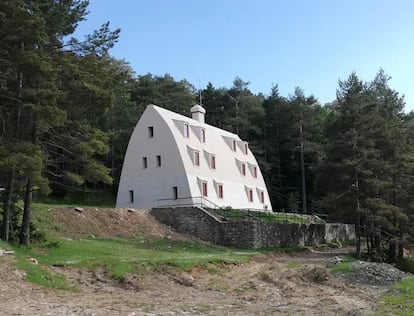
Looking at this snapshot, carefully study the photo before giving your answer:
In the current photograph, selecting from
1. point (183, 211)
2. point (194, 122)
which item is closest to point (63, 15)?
point (183, 211)

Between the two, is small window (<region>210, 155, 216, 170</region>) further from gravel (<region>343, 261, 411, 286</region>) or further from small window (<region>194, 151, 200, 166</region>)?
gravel (<region>343, 261, 411, 286</region>)

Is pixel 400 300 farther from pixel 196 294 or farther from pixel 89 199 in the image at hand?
pixel 89 199

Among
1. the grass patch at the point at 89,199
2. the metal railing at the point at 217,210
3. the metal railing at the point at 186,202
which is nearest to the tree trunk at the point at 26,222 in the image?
the metal railing at the point at 217,210

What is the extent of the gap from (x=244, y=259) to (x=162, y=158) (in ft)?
62.1

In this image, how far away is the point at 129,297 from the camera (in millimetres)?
13758

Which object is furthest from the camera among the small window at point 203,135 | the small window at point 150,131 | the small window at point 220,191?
the small window at point 203,135

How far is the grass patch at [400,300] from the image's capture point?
11527 millimetres

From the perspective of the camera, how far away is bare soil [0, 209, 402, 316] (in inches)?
460

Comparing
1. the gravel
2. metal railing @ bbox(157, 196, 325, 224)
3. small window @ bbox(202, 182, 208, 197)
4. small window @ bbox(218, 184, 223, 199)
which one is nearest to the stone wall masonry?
metal railing @ bbox(157, 196, 325, 224)

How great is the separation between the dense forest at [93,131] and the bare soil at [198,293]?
15.3 feet

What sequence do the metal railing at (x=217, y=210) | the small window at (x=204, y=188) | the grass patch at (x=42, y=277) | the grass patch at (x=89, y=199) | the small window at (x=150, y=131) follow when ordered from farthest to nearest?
1. the grass patch at (x=89, y=199)
2. the small window at (x=150, y=131)
3. the small window at (x=204, y=188)
4. the metal railing at (x=217, y=210)
5. the grass patch at (x=42, y=277)

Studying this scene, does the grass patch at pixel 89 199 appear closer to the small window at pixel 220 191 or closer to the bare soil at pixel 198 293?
the small window at pixel 220 191

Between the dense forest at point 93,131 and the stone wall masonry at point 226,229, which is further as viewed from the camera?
the stone wall masonry at point 226,229

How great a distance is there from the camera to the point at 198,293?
15141 mm
